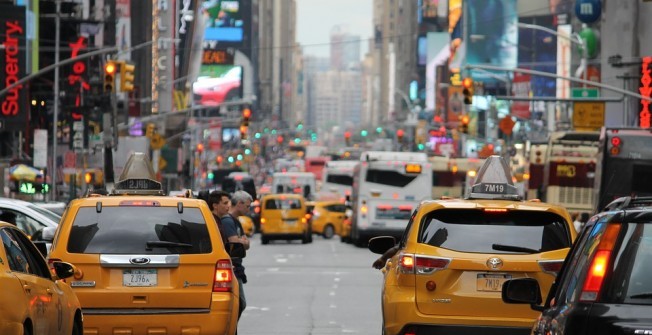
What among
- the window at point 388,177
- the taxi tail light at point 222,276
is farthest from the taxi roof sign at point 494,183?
the window at point 388,177

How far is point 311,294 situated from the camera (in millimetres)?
26188

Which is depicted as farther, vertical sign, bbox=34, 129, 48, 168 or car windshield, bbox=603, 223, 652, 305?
vertical sign, bbox=34, 129, 48, 168

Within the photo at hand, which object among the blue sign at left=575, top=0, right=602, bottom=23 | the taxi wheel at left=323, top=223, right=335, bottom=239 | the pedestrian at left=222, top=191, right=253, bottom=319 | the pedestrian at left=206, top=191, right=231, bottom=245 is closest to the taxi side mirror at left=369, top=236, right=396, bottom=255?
the pedestrian at left=222, top=191, right=253, bottom=319

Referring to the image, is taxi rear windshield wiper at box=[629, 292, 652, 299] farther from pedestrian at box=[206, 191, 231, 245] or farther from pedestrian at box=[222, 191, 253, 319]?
pedestrian at box=[206, 191, 231, 245]

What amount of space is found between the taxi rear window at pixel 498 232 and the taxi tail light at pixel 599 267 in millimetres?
5652

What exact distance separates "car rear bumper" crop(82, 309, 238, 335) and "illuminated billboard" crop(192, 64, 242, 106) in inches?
6175

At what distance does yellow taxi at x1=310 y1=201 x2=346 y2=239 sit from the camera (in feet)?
210

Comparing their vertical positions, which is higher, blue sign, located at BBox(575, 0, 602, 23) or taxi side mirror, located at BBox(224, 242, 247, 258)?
blue sign, located at BBox(575, 0, 602, 23)

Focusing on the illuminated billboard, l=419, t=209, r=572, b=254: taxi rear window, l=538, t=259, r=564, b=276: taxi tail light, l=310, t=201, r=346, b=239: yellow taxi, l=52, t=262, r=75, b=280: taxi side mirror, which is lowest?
l=310, t=201, r=346, b=239: yellow taxi

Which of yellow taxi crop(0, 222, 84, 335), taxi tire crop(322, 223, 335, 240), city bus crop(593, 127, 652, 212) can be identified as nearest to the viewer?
yellow taxi crop(0, 222, 84, 335)

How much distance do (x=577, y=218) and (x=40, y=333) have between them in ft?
114

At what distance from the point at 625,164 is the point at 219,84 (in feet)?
472

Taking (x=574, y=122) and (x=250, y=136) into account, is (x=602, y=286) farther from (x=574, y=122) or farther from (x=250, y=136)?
(x=250, y=136)

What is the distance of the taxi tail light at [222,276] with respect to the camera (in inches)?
527
